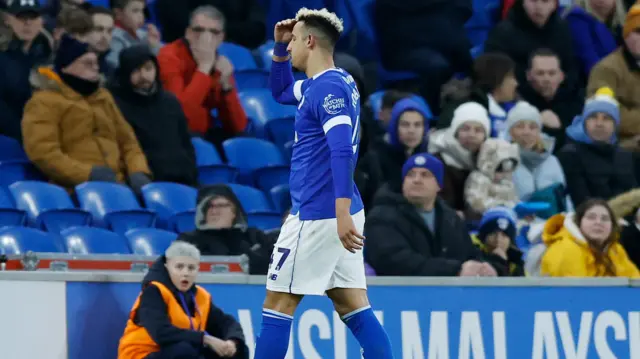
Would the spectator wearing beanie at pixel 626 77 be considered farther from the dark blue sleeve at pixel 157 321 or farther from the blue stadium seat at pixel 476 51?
the dark blue sleeve at pixel 157 321

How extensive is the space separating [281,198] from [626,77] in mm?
3585

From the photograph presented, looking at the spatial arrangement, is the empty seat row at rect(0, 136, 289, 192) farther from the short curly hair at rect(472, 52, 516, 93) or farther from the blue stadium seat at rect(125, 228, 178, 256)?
the short curly hair at rect(472, 52, 516, 93)

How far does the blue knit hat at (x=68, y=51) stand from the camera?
1023 cm

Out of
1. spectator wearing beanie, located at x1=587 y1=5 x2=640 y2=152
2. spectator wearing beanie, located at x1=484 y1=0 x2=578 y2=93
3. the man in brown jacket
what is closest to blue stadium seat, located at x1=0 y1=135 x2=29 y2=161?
the man in brown jacket

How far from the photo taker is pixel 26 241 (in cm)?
916

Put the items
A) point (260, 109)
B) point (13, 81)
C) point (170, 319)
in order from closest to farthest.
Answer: point (170, 319), point (13, 81), point (260, 109)

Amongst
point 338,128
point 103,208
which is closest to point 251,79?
point 103,208

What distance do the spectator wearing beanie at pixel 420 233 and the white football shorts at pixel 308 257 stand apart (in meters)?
2.87

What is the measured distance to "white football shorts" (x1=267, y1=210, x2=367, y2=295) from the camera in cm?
653

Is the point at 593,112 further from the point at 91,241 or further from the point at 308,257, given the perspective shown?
the point at 308,257

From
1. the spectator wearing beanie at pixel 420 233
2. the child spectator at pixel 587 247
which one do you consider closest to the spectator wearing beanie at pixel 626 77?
the child spectator at pixel 587 247

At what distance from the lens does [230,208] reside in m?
9.62

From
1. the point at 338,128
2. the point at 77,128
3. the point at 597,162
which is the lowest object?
the point at 338,128

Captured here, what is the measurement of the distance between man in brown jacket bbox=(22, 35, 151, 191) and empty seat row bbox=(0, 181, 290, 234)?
0.20 meters
